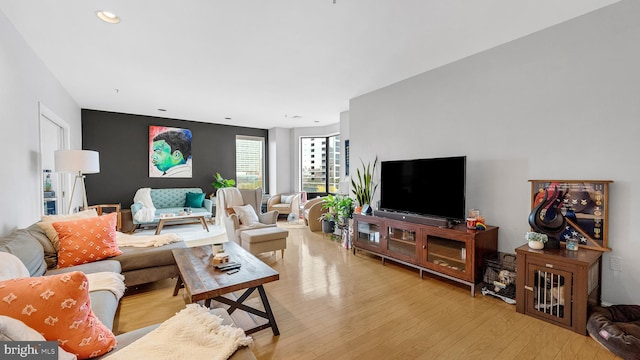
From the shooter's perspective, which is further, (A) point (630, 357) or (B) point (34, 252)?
(B) point (34, 252)

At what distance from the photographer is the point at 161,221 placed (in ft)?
17.2

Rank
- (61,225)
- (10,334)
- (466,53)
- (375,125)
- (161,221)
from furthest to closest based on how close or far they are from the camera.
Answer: (161,221) → (375,125) → (466,53) → (61,225) → (10,334)

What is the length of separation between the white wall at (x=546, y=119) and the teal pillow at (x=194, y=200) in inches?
203

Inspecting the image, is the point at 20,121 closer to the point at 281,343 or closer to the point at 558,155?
the point at 281,343

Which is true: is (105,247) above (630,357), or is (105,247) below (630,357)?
above

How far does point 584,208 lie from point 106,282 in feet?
13.3

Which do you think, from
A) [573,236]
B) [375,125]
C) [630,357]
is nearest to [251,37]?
[375,125]

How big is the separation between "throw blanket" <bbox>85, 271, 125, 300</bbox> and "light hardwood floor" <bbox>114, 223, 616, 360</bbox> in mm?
407

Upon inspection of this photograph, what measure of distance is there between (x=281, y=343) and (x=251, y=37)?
9.27ft

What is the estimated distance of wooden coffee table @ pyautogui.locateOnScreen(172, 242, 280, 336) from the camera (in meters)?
1.89

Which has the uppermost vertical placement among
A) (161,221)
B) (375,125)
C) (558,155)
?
(375,125)

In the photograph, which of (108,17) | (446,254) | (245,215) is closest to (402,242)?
(446,254)

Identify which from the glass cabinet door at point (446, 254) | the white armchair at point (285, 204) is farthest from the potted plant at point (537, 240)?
the white armchair at point (285, 204)

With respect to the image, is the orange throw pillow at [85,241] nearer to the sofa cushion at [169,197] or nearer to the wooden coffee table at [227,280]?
the wooden coffee table at [227,280]
